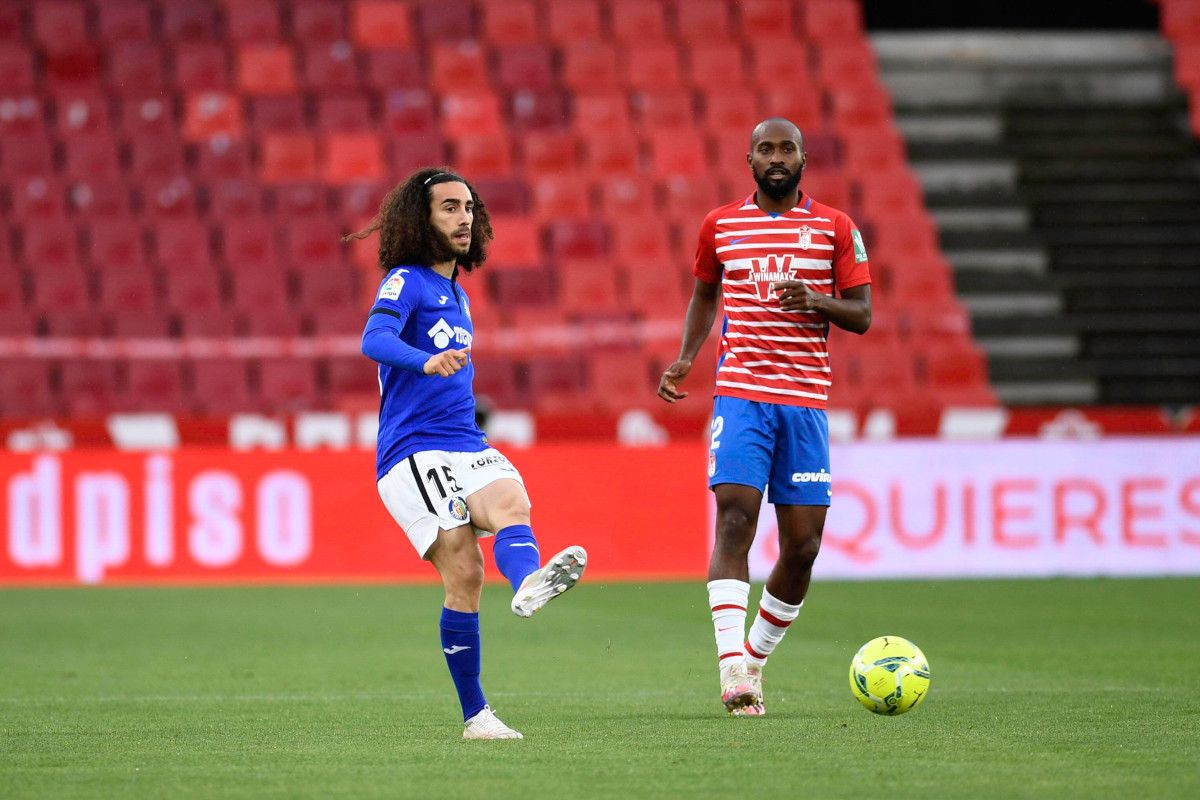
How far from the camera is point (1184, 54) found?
21344 mm

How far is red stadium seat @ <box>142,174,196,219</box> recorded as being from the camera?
58.0 ft

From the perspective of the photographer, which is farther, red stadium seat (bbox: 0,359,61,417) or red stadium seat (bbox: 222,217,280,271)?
red stadium seat (bbox: 222,217,280,271)

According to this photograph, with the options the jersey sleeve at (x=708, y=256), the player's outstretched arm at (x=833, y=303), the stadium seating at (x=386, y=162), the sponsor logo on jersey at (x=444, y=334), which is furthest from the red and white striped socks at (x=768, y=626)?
the stadium seating at (x=386, y=162)

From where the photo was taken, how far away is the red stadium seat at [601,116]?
755 inches

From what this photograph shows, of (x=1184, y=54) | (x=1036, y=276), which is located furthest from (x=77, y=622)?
(x=1184, y=54)

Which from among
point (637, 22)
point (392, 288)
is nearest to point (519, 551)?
point (392, 288)

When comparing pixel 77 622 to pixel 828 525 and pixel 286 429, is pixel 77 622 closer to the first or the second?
pixel 286 429

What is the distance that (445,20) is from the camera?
20.1 meters

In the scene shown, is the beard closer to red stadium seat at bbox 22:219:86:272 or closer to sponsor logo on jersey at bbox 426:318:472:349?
sponsor logo on jersey at bbox 426:318:472:349

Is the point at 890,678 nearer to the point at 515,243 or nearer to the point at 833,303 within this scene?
the point at 833,303

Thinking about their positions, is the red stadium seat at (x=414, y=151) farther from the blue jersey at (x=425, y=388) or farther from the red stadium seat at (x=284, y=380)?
the blue jersey at (x=425, y=388)

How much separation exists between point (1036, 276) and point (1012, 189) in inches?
58.3

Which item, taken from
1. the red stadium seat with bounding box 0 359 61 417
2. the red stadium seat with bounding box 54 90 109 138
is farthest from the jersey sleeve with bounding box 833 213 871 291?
the red stadium seat with bounding box 54 90 109 138

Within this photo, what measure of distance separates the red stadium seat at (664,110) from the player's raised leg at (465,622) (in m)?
14.0
